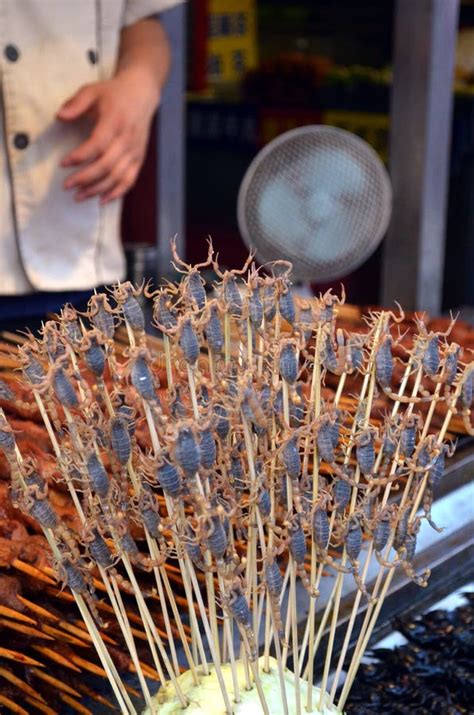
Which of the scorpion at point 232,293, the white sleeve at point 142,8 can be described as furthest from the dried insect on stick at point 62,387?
the white sleeve at point 142,8

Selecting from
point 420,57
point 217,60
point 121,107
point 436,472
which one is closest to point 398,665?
point 436,472

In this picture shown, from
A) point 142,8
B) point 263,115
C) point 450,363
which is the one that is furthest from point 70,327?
point 263,115

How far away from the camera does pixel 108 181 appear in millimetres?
2723

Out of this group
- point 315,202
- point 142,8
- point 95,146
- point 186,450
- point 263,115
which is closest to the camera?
point 186,450

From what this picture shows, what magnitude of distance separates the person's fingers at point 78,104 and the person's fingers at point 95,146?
0.21ft

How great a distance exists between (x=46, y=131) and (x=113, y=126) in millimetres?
275

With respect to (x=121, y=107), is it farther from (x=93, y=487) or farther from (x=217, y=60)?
(x=217, y=60)

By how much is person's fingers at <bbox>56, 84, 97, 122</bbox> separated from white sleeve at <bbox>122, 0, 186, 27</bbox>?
16.6 inches

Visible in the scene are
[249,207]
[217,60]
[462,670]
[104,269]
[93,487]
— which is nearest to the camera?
[93,487]

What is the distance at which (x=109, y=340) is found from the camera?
1.11m

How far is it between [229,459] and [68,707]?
0.54m

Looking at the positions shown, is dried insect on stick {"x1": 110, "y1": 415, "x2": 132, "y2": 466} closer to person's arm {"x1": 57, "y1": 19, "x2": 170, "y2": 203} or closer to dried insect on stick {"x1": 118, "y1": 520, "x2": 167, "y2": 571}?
dried insect on stick {"x1": 118, "y1": 520, "x2": 167, "y2": 571}

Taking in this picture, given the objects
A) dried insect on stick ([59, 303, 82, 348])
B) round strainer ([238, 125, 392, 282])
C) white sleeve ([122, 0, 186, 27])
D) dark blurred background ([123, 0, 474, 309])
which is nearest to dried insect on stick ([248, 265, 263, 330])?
dried insect on stick ([59, 303, 82, 348])

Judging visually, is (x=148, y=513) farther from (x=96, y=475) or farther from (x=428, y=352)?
(x=428, y=352)
